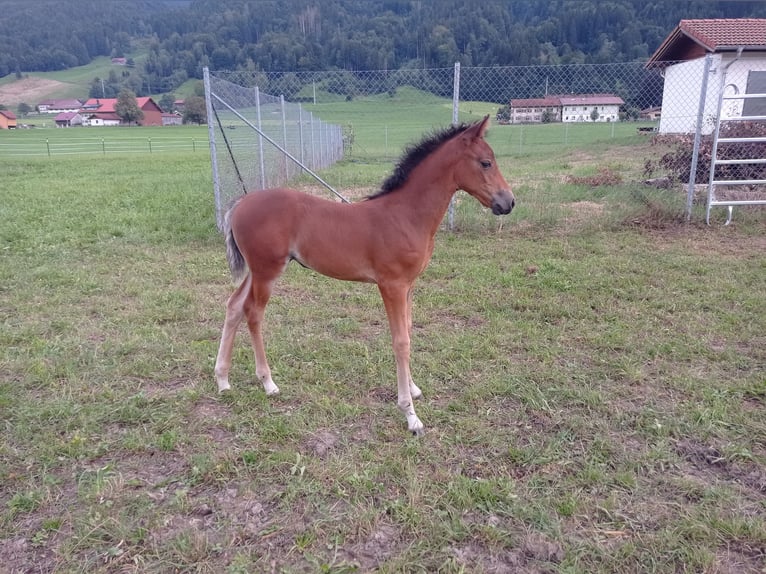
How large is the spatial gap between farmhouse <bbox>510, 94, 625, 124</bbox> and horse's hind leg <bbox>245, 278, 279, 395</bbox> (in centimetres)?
964

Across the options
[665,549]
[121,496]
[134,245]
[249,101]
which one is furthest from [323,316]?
[249,101]

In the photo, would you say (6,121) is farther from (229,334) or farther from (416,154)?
(416,154)

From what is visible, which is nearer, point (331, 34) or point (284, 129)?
point (284, 129)

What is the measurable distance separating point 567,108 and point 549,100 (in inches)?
84.4

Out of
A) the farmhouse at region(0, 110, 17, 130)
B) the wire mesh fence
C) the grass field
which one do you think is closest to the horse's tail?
the grass field

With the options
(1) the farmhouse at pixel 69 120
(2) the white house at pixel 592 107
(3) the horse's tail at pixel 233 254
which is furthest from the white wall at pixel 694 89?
(1) the farmhouse at pixel 69 120

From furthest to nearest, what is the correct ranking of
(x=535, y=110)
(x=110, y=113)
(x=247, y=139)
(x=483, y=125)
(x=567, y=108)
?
(x=110, y=113), (x=567, y=108), (x=535, y=110), (x=247, y=139), (x=483, y=125)

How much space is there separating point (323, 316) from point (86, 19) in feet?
570

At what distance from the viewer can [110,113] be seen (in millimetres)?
76125

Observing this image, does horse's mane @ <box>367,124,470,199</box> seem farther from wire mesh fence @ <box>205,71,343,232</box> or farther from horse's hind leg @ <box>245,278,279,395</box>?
wire mesh fence @ <box>205,71,343,232</box>

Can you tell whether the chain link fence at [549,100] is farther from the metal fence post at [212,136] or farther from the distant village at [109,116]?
the distant village at [109,116]

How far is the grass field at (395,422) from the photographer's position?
7.50ft

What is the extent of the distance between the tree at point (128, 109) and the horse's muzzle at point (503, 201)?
73.6 m

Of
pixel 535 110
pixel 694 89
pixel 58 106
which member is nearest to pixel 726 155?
pixel 535 110
